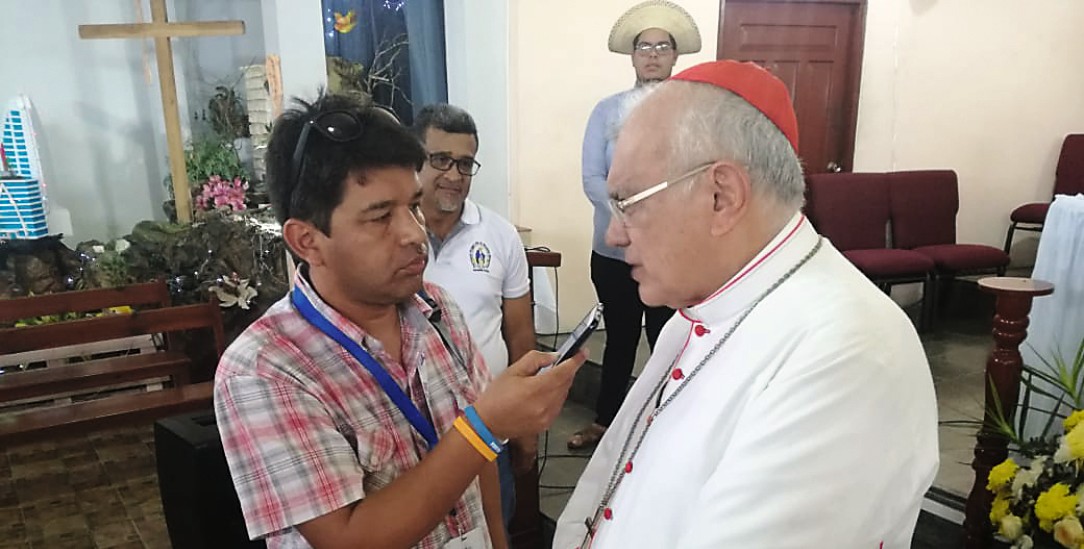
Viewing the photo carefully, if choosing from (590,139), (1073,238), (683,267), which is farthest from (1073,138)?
(683,267)

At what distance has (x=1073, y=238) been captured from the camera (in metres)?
2.92

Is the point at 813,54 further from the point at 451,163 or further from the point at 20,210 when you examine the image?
the point at 20,210

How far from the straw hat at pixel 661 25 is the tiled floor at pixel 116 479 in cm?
183

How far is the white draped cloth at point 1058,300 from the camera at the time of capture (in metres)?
2.91

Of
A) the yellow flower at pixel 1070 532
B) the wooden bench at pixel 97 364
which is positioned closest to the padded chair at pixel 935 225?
the yellow flower at pixel 1070 532

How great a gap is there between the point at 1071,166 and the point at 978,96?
41.4 inches

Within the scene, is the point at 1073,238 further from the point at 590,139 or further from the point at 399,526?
the point at 399,526

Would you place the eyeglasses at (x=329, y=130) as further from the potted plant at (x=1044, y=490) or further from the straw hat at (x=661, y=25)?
the straw hat at (x=661, y=25)

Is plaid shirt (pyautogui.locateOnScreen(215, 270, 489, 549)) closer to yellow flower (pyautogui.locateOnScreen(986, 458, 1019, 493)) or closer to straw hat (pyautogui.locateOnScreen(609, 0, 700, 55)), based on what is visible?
yellow flower (pyautogui.locateOnScreen(986, 458, 1019, 493))

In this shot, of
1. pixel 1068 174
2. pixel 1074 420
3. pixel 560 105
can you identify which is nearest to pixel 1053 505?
pixel 1074 420

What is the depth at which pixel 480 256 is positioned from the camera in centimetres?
213

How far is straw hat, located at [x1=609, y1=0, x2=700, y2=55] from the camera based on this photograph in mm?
3189

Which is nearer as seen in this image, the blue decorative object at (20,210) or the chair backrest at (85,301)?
the chair backrest at (85,301)

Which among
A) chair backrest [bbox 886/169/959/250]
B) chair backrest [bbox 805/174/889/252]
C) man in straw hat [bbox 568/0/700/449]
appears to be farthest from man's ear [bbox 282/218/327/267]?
chair backrest [bbox 886/169/959/250]
